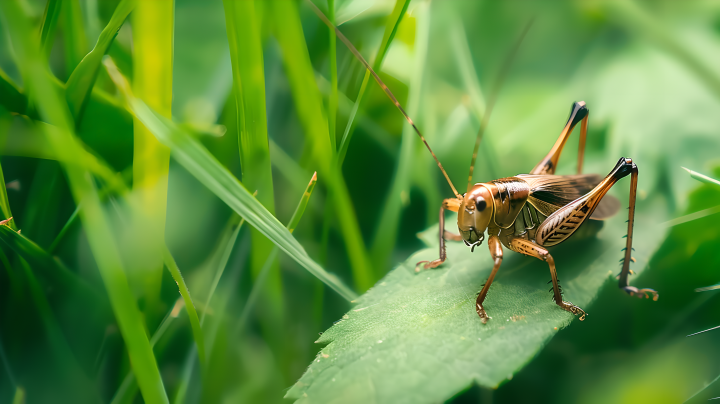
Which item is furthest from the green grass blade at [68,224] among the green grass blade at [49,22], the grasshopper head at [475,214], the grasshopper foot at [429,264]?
the grasshopper head at [475,214]

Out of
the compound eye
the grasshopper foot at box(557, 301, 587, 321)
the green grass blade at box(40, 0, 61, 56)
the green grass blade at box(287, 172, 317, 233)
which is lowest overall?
the grasshopper foot at box(557, 301, 587, 321)

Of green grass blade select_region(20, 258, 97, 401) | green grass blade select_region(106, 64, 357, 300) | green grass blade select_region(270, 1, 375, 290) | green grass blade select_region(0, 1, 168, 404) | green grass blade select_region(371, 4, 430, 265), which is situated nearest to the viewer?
green grass blade select_region(0, 1, 168, 404)

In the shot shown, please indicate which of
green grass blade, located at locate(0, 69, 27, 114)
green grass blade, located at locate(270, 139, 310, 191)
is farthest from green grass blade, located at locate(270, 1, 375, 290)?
green grass blade, located at locate(0, 69, 27, 114)

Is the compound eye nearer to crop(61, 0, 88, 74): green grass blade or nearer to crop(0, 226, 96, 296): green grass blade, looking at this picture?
crop(0, 226, 96, 296): green grass blade

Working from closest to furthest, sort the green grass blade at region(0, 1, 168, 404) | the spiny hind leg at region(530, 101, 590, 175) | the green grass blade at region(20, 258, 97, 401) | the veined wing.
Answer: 1. the green grass blade at region(0, 1, 168, 404)
2. the green grass blade at region(20, 258, 97, 401)
3. the veined wing
4. the spiny hind leg at region(530, 101, 590, 175)

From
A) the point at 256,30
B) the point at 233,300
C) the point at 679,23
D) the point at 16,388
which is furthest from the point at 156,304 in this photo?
the point at 679,23

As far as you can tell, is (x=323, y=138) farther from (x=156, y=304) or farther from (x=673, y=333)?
(x=673, y=333)

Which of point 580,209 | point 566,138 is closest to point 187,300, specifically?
point 580,209
